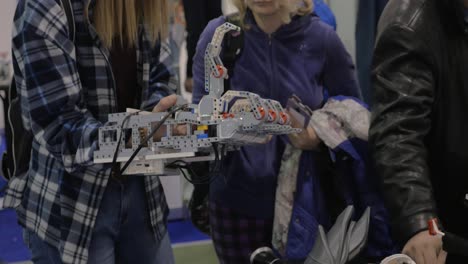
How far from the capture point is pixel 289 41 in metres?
2.41

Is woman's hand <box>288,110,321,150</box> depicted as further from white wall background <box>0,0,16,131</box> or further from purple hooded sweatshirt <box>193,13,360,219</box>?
white wall background <box>0,0,16,131</box>

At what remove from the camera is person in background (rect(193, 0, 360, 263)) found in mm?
2383

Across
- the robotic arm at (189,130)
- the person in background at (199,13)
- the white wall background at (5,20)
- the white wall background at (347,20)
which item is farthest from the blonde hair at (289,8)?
the white wall background at (5,20)

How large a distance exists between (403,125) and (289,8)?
34.1 inches

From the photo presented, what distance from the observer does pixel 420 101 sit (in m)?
1.71

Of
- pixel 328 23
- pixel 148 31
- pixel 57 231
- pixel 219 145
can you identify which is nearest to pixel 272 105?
pixel 219 145

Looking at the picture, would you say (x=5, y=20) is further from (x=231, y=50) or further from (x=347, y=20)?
(x=231, y=50)

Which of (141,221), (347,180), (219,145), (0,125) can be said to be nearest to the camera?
(219,145)

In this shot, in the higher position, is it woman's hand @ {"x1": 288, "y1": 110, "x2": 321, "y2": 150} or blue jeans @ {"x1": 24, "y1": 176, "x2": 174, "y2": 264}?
woman's hand @ {"x1": 288, "y1": 110, "x2": 321, "y2": 150}

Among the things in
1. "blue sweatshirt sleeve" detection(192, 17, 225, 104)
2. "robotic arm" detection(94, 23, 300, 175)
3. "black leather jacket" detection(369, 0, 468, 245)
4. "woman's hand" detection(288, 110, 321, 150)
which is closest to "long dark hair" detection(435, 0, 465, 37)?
"black leather jacket" detection(369, 0, 468, 245)

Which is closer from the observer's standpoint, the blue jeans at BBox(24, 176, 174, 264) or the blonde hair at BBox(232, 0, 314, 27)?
the blue jeans at BBox(24, 176, 174, 264)

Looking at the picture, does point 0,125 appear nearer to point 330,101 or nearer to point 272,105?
point 330,101

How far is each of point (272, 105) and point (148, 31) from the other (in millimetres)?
485

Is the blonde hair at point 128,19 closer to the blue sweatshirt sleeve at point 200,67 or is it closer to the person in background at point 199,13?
the blue sweatshirt sleeve at point 200,67
